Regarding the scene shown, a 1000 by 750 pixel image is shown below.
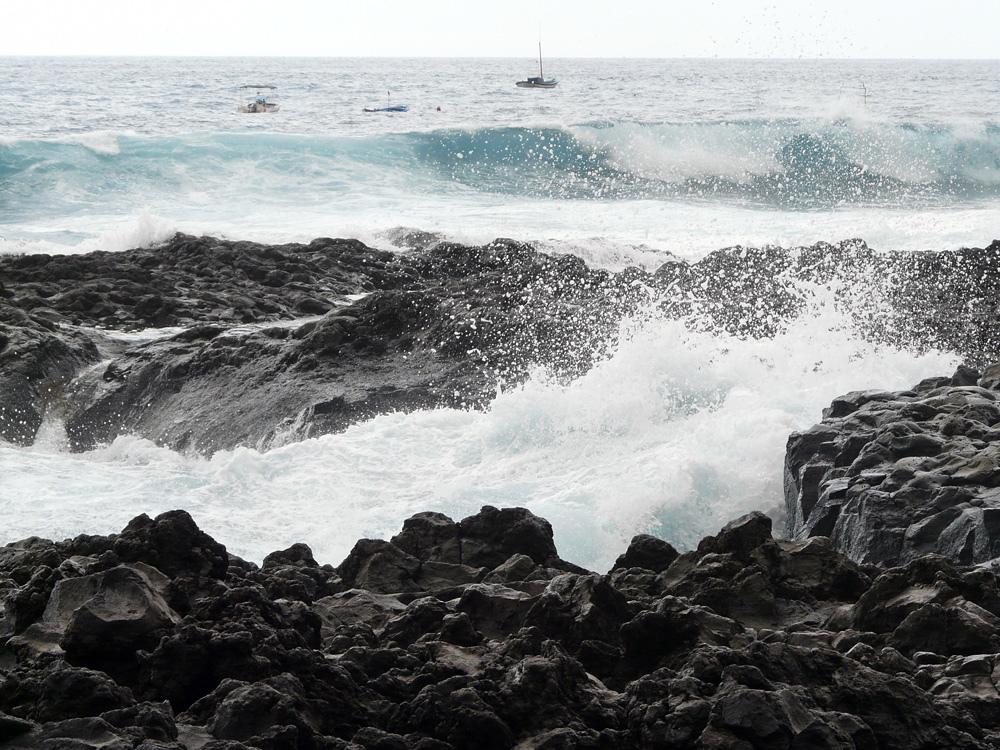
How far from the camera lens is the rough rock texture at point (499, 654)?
2582 millimetres

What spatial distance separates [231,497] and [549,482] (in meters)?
2.11

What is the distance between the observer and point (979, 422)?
5.43 m

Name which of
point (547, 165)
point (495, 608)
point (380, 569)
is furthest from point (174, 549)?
A: point (547, 165)

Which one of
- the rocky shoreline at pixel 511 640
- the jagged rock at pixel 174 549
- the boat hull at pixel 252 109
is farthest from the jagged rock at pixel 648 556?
the boat hull at pixel 252 109

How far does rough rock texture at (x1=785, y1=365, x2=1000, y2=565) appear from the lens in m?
4.41

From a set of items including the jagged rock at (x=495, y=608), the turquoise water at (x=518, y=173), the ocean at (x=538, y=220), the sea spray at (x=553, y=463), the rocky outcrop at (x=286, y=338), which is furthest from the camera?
the turquoise water at (x=518, y=173)

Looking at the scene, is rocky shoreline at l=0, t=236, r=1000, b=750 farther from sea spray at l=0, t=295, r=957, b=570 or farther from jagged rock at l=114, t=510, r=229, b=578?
sea spray at l=0, t=295, r=957, b=570

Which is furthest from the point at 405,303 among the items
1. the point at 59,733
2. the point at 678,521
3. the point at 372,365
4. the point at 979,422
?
the point at 59,733

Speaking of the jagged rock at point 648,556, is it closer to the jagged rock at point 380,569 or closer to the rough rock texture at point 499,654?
the rough rock texture at point 499,654

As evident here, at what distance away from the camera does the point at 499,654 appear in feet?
10.1

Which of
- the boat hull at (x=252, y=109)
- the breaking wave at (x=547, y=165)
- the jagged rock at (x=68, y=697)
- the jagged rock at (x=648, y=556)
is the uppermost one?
the boat hull at (x=252, y=109)

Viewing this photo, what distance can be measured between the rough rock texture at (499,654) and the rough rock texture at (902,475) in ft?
1.57

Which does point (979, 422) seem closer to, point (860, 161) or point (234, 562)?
point (234, 562)

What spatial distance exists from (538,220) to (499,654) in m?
18.3
